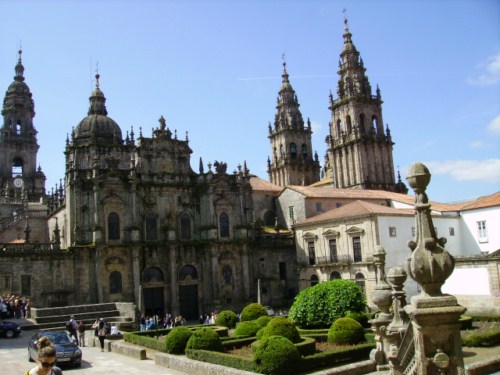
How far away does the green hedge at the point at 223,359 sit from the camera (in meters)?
17.6

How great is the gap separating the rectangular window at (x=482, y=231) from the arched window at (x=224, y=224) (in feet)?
71.8

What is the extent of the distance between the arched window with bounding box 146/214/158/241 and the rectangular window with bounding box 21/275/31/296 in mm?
9749

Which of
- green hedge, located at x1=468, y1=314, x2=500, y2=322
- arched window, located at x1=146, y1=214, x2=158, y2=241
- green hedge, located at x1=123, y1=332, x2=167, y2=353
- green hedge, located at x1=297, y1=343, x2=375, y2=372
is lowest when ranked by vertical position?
green hedge, located at x1=468, y1=314, x2=500, y2=322

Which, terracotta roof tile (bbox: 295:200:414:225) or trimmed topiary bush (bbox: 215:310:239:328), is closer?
trimmed topiary bush (bbox: 215:310:239:328)

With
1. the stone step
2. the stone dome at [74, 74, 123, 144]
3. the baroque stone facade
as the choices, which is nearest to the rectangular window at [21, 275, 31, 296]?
the baroque stone facade

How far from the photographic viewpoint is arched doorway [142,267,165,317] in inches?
1630

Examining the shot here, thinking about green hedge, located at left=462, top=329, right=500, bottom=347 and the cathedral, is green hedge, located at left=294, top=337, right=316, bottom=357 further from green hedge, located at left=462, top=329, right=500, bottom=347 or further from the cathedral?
the cathedral

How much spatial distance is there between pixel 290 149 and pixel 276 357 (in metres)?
59.6

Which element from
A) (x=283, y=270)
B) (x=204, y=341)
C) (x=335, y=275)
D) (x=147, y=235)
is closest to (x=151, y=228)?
(x=147, y=235)

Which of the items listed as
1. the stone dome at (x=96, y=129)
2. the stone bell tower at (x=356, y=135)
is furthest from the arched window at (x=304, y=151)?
the stone dome at (x=96, y=129)

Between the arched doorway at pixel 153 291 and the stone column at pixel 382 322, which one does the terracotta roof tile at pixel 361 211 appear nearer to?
the arched doorway at pixel 153 291

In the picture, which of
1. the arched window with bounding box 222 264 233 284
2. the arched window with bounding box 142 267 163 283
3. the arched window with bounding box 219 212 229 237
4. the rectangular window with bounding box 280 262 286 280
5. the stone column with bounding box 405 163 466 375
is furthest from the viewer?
the rectangular window with bounding box 280 262 286 280

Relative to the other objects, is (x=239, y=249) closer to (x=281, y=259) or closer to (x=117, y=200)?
(x=281, y=259)

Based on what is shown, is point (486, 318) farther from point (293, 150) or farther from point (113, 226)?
point (293, 150)
